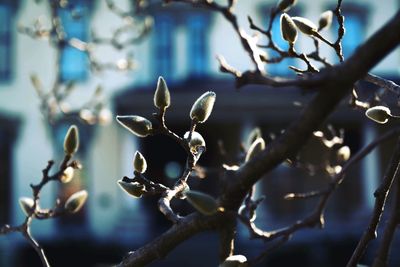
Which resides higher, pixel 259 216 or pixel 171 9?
pixel 171 9

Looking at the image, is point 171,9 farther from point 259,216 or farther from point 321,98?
point 321,98

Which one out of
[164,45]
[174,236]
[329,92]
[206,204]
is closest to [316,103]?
[329,92]

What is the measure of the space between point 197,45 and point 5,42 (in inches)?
175

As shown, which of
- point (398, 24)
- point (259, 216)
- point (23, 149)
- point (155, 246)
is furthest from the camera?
point (23, 149)

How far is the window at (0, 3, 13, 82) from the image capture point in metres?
16.1

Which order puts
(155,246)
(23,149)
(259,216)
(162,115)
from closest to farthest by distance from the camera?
1. (155,246)
2. (162,115)
3. (259,216)
4. (23,149)

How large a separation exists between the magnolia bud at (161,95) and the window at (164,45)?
14.1 metres

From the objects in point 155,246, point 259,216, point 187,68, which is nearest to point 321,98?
point 155,246

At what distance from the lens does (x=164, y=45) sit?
1558 centimetres

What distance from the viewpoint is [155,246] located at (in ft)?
3.56

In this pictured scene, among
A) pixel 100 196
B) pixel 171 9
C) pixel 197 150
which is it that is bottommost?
pixel 100 196

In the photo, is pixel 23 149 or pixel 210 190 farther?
pixel 23 149

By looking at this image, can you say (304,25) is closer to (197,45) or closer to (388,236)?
(388,236)

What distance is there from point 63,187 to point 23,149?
131cm
